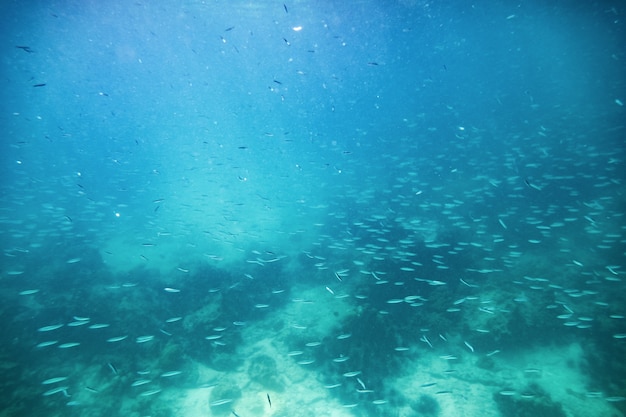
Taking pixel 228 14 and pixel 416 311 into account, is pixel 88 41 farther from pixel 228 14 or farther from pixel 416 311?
pixel 416 311

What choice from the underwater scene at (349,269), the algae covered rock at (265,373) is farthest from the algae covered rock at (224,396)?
the algae covered rock at (265,373)

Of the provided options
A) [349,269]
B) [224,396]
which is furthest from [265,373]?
[349,269]

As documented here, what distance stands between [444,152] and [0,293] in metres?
31.1

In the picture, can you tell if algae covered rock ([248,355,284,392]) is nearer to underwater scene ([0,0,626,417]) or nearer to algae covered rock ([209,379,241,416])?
underwater scene ([0,0,626,417])

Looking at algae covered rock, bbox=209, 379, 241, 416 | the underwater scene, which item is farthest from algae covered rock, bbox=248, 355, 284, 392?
algae covered rock, bbox=209, 379, 241, 416

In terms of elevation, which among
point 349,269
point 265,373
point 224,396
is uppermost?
point 349,269

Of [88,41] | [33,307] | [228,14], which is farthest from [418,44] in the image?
[33,307]

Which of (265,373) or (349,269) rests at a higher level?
(349,269)

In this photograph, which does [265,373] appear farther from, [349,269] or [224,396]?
[349,269]

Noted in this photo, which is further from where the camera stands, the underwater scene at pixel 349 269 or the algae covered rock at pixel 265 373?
the algae covered rock at pixel 265 373

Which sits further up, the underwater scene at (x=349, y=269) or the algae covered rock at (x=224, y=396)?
the underwater scene at (x=349, y=269)

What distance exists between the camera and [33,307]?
36.6 feet

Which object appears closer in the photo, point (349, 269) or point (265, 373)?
point (265, 373)

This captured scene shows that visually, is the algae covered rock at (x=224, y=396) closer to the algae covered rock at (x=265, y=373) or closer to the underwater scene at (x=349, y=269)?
the underwater scene at (x=349, y=269)
